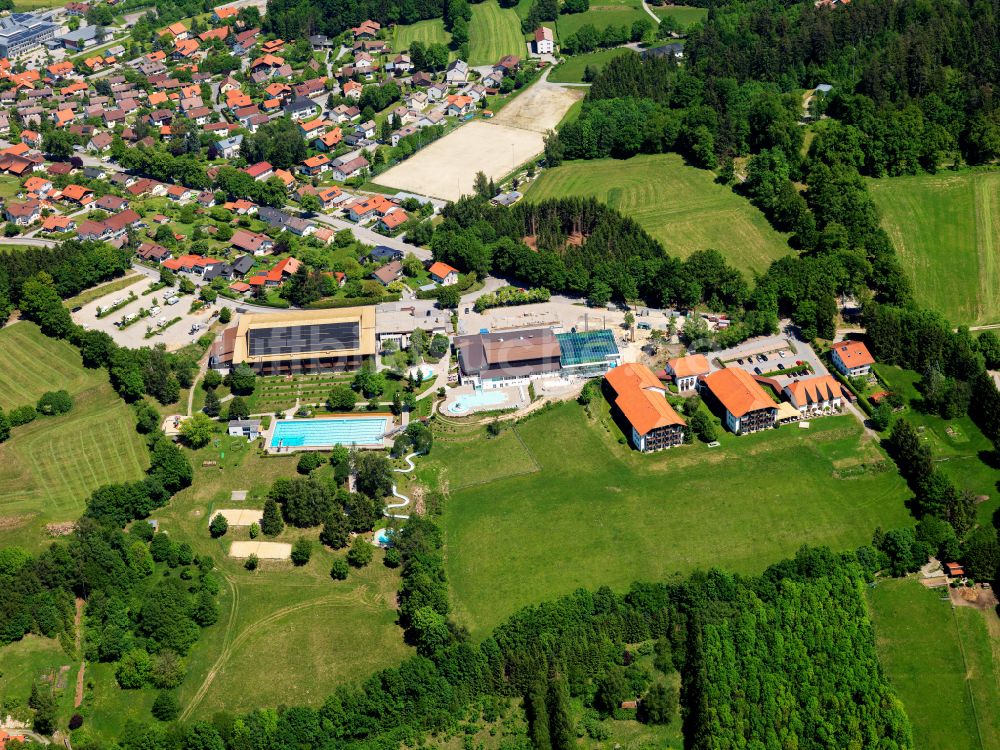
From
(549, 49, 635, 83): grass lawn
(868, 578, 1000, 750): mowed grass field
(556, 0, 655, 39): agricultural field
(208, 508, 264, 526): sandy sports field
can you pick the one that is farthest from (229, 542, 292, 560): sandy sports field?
(556, 0, 655, 39): agricultural field

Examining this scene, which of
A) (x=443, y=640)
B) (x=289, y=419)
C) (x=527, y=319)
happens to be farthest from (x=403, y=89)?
(x=443, y=640)

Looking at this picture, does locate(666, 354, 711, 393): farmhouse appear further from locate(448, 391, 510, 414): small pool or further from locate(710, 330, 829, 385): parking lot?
locate(448, 391, 510, 414): small pool

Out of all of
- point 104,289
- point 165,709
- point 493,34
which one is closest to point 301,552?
point 165,709

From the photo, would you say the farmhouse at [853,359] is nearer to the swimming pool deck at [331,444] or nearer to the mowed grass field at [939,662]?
the mowed grass field at [939,662]

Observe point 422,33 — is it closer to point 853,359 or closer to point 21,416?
point 21,416

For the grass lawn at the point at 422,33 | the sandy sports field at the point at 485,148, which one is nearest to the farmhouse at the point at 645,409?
the sandy sports field at the point at 485,148

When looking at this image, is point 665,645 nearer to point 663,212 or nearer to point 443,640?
point 443,640
